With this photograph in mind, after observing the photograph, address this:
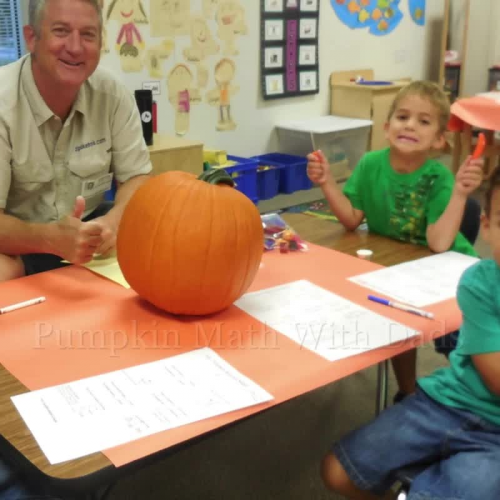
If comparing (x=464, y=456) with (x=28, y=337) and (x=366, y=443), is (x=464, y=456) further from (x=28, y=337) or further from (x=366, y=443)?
(x=28, y=337)

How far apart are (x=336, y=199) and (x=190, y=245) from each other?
72 cm

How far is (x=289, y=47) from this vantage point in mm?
4020

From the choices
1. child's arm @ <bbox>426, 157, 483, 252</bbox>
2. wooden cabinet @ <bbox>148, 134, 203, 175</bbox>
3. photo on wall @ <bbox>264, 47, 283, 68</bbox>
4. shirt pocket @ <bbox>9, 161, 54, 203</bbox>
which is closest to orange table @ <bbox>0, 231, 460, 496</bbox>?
child's arm @ <bbox>426, 157, 483, 252</bbox>

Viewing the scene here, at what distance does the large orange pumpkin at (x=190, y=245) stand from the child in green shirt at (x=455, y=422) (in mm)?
344

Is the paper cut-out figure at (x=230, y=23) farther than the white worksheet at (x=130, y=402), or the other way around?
the paper cut-out figure at (x=230, y=23)

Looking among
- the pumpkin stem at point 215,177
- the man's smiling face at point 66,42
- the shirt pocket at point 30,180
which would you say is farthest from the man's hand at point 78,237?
the man's smiling face at point 66,42

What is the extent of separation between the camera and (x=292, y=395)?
2.92 feet

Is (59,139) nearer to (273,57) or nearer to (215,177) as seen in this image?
(215,177)

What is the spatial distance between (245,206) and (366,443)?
1.51 feet

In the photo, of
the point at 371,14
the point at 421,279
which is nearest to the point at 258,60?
the point at 371,14

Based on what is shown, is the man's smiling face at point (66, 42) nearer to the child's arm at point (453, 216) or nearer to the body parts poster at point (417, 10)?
the child's arm at point (453, 216)

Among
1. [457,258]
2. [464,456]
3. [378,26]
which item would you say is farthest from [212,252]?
[378,26]

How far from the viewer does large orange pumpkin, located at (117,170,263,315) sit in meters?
1.11

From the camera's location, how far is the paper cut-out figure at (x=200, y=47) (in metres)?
3.49
